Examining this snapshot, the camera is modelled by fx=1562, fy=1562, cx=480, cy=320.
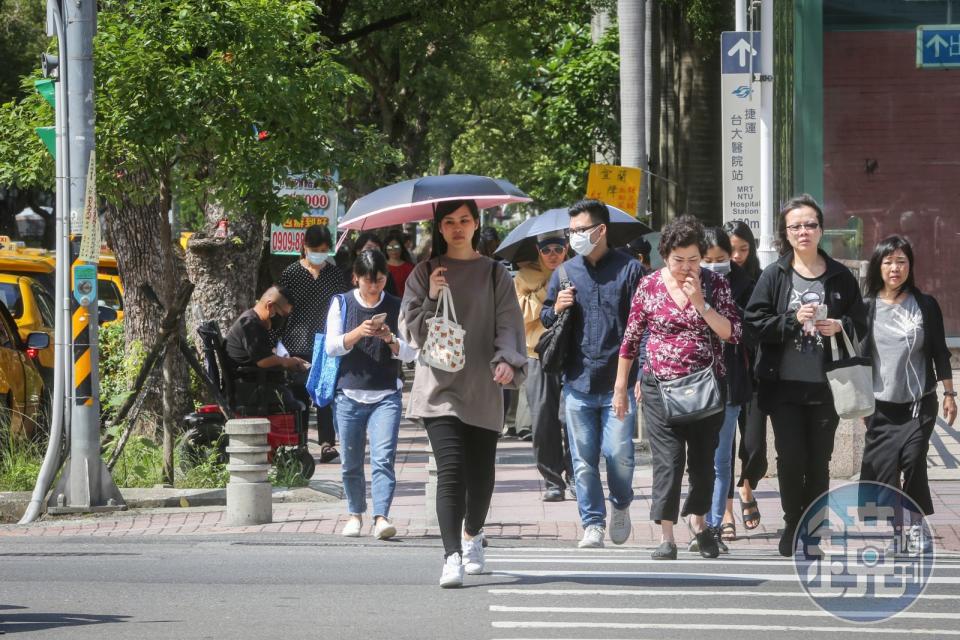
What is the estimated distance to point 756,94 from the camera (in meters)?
14.3

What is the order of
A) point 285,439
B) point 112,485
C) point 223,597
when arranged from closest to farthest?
point 223,597, point 112,485, point 285,439

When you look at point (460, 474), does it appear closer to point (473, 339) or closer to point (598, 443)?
point (473, 339)

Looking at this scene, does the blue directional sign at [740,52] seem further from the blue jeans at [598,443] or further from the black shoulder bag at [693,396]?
the black shoulder bag at [693,396]

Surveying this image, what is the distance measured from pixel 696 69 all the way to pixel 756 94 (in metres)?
7.13

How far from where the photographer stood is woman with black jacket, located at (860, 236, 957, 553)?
8406 mm

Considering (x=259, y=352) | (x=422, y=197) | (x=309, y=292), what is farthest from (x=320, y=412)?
(x=422, y=197)

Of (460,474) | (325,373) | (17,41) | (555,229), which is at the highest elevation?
(17,41)

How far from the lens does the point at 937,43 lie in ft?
45.1

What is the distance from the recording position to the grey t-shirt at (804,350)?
7.89 meters

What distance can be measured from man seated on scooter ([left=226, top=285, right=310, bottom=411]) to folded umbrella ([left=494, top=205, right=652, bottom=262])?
1919mm

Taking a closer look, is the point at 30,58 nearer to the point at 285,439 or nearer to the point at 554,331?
the point at 285,439

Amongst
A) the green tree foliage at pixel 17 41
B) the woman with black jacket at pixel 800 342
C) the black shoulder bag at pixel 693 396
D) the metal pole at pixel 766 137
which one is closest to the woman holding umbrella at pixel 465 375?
the black shoulder bag at pixel 693 396

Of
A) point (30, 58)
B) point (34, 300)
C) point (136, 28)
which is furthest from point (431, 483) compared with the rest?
point (30, 58)

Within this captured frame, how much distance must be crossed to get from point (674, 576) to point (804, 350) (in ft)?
4.32
